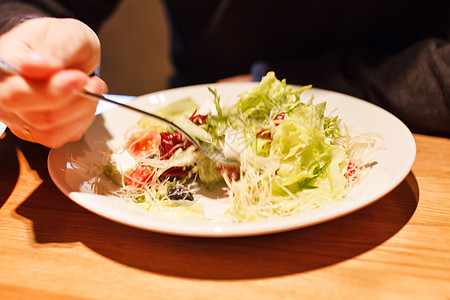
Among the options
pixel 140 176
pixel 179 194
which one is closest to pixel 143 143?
pixel 140 176

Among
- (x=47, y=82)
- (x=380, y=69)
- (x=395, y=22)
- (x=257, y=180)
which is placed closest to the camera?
(x=47, y=82)

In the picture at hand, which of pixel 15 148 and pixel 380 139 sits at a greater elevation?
pixel 380 139

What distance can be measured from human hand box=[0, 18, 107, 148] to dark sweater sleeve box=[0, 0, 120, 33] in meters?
0.45

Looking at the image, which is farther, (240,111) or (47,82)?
(240,111)

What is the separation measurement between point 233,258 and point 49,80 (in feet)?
1.40

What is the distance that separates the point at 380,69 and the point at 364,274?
98cm

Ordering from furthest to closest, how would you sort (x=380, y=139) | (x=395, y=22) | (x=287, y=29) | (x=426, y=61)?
(x=287, y=29), (x=395, y=22), (x=426, y=61), (x=380, y=139)

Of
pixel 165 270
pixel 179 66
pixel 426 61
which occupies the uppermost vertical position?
pixel 426 61

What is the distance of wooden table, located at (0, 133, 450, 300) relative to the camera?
1.93 feet

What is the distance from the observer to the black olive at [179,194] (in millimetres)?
840

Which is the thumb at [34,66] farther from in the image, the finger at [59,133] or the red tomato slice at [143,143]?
the red tomato slice at [143,143]

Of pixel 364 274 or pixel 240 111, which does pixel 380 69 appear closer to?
pixel 240 111

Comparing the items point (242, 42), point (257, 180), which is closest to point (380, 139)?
point (257, 180)

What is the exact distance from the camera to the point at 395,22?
5.37 feet
